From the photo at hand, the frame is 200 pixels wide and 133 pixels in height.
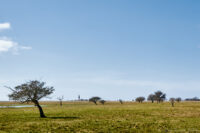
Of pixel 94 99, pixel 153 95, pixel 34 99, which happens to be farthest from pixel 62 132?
pixel 153 95

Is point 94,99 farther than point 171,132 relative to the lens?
Yes

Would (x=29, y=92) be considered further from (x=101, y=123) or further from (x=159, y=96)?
(x=159, y=96)

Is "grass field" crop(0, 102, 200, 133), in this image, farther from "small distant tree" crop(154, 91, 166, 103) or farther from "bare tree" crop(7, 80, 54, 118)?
"small distant tree" crop(154, 91, 166, 103)

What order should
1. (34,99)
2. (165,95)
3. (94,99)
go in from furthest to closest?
(165,95) < (94,99) < (34,99)

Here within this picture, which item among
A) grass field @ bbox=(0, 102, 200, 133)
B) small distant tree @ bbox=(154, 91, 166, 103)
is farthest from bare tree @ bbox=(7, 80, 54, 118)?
small distant tree @ bbox=(154, 91, 166, 103)

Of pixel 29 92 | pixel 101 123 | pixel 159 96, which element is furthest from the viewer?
pixel 159 96

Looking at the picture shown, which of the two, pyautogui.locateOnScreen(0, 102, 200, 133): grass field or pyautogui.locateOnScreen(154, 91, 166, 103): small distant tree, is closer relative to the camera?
pyautogui.locateOnScreen(0, 102, 200, 133): grass field

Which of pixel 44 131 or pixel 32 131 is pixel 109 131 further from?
pixel 32 131

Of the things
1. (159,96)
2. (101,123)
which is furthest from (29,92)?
Answer: (159,96)

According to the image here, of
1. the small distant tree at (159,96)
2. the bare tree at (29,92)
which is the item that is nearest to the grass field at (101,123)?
the bare tree at (29,92)

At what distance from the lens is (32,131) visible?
22.2 metres

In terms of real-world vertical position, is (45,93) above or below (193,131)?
above

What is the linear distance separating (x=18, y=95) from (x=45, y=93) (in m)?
5.37

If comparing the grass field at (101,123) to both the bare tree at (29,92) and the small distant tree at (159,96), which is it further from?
the small distant tree at (159,96)
